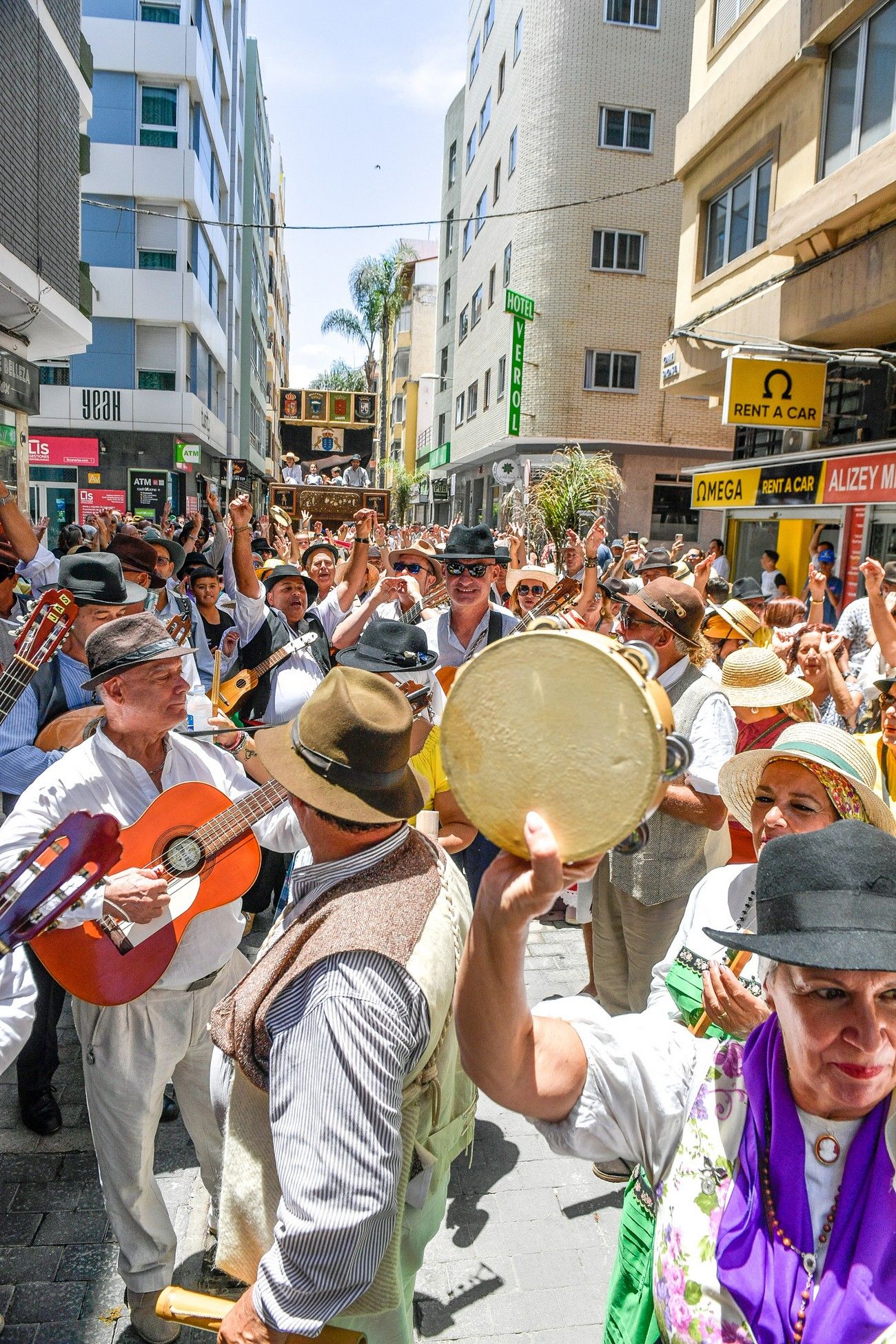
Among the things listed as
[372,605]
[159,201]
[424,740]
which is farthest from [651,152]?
[424,740]

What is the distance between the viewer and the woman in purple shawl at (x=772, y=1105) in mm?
1330

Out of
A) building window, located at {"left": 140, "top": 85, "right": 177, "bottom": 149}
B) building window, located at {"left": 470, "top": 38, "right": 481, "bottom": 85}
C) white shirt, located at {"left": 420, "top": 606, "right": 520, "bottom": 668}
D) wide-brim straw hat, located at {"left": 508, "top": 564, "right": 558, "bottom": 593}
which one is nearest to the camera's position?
white shirt, located at {"left": 420, "top": 606, "right": 520, "bottom": 668}

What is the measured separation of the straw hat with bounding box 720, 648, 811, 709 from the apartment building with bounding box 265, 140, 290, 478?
192ft

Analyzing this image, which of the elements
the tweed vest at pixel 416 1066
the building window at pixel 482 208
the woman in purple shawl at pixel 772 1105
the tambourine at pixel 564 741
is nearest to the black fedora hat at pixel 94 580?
the tweed vest at pixel 416 1066

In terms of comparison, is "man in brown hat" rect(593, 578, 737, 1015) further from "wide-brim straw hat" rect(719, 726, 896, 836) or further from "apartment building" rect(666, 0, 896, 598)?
"apartment building" rect(666, 0, 896, 598)

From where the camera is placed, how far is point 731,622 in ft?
19.7

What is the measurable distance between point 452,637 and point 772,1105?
3706 millimetres

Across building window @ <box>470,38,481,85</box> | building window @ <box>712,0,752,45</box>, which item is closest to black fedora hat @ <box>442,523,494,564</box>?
building window @ <box>712,0,752,45</box>

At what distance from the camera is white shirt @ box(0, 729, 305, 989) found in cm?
273

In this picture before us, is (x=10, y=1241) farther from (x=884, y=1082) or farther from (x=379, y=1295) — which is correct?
(x=884, y=1082)

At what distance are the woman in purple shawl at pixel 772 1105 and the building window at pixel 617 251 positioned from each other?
2489 centimetres

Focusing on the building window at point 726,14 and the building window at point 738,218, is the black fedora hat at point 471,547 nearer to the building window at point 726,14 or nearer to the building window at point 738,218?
the building window at point 738,218

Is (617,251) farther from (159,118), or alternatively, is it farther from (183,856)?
(183,856)

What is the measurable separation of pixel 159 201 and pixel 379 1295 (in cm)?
3291
